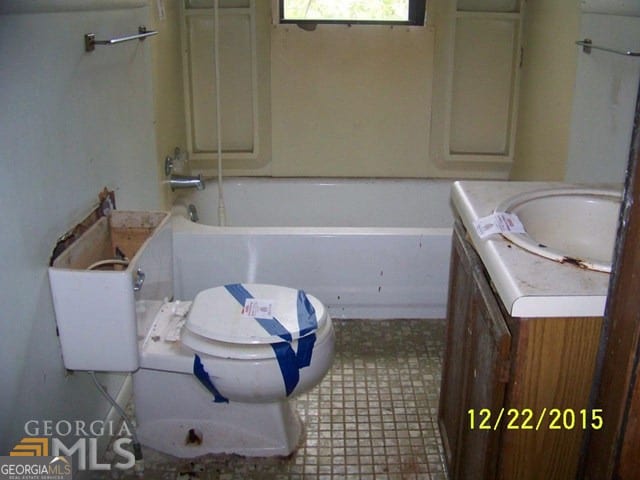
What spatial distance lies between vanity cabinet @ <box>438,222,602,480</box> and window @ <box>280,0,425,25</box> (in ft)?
6.17

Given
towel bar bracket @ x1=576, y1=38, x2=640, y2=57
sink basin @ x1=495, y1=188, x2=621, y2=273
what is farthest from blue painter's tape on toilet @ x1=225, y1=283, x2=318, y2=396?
towel bar bracket @ x1=576, y1=38, x2=640, y2=57

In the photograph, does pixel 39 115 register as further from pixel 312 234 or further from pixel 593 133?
pixel 593 133

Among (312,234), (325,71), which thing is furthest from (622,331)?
(325,71)

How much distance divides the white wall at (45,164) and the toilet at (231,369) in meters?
0.19

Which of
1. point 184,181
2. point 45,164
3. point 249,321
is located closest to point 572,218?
point 249,321

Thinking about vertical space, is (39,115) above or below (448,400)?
above

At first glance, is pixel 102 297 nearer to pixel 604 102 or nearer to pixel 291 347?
pixel 291 347

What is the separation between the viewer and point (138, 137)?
2.20m

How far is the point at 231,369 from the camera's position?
1.68 metres

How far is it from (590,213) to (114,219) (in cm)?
123

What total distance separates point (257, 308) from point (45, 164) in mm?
641

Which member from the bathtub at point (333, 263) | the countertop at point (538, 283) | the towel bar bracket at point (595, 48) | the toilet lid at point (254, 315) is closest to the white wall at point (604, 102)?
the towel bar bracket at point (595, 48)

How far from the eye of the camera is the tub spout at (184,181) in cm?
262
